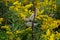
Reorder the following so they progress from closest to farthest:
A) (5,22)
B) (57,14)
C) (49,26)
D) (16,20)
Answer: (49,26) → (16,20) → (5,22) → (57,14)

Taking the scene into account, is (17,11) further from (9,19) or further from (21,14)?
(9,19)

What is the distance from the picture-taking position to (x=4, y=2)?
8.00ft

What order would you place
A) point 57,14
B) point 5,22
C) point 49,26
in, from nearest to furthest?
point 49,26, point 5,22, point 57,14

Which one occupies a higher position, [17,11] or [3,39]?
[17,11]

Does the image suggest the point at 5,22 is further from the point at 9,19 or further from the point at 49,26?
the point at 49,26

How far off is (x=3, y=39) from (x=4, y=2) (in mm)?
589

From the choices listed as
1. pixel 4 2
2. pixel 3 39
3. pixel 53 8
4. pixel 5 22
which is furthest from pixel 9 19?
pixel 53 8

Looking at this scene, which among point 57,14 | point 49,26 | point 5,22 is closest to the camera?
point 49,26

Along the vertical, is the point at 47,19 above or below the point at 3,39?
above

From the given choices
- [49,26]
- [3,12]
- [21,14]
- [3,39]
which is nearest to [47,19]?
[49,26]

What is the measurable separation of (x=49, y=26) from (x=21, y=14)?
0.30 metres

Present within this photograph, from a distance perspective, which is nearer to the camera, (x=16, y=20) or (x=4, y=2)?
(x=16, y=20)

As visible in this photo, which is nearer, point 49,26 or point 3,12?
point 49,26

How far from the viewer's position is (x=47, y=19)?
201cm
